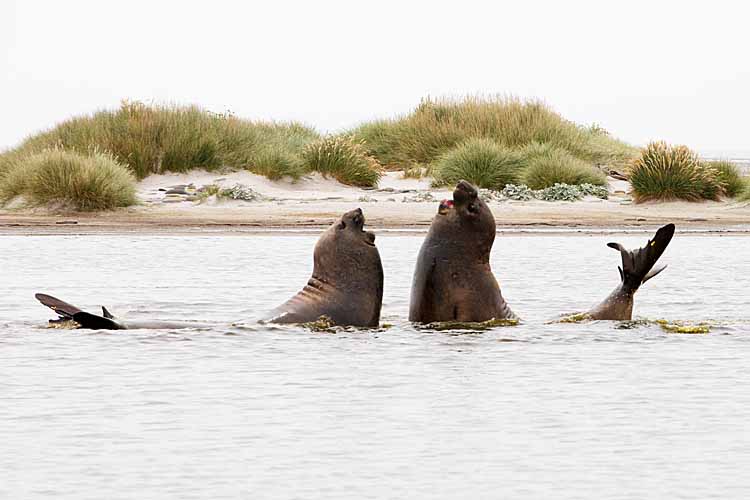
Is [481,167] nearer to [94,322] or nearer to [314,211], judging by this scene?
[314,211]

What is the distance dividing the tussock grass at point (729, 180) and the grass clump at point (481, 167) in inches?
129

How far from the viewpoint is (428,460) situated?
5852 millimetres

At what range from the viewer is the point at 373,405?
713 cm

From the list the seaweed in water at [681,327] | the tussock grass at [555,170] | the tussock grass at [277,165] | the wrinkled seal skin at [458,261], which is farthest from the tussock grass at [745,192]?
the wrinkled seal skin at [458,261]

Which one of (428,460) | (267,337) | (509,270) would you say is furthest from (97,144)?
(428,460)

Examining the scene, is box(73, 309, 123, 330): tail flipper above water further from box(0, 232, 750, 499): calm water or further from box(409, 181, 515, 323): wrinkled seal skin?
box(409, 181, 515, 323): wrinkled seal skin

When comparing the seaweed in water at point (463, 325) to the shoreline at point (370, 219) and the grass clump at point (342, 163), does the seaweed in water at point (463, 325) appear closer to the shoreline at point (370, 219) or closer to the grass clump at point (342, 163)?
the shoreline at point (370, 219)

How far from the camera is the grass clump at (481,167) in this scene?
22625mm

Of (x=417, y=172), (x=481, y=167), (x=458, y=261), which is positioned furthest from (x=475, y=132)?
(x=458, y=261)

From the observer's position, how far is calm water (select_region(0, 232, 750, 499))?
5.54 m

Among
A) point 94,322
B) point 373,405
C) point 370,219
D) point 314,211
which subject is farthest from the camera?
point 314,211

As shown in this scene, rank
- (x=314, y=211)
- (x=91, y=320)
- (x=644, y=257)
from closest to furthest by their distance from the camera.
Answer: (x=91, y=320)
(x=644, y=257)
(x=314, y=211)

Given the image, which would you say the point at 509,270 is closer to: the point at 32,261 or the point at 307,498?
the point at 32,261

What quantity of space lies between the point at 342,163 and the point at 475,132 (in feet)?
13.9
